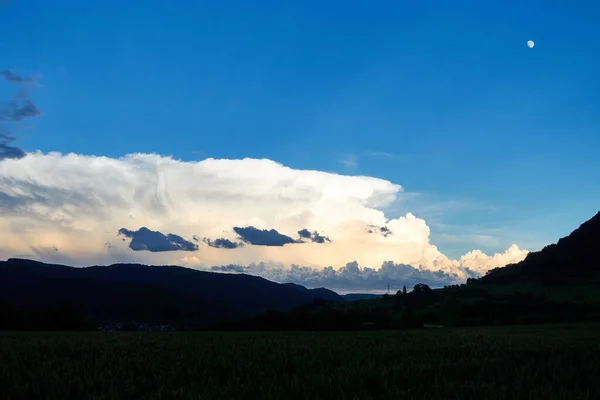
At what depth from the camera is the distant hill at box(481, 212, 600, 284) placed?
166250mm

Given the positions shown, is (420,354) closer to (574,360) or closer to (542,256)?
(574,360)

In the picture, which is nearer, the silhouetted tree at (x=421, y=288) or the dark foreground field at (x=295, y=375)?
the dark foreground field at (x=295, y=375)

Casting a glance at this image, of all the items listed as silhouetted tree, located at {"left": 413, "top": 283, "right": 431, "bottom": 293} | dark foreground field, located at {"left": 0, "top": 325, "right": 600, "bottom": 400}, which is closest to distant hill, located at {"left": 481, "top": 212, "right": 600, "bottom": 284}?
silhouetted tree, located at {"left": 413, "top": 283, "right": 431, "bottom": 293}

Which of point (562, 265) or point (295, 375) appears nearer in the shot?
point (295, 375)

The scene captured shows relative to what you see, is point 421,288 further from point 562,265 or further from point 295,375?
point 295,375

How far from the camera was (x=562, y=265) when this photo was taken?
17875 cm

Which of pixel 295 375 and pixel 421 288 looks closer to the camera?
pixel 295 375

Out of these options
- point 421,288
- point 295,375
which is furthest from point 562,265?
point 295,375

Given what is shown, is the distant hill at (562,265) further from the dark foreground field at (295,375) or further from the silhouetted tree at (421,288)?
the dark foreground field at (295,375)

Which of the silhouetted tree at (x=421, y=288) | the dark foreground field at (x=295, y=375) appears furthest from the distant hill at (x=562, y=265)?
the dark foreground field at (x=295, y=375)

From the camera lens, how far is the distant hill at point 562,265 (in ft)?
Answer: 545

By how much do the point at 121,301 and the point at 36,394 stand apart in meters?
155

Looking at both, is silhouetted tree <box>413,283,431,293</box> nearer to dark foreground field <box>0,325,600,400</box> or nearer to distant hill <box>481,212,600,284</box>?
distant hill <box>481,212,600,284</box>

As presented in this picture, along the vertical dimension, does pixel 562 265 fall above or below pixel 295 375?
above
